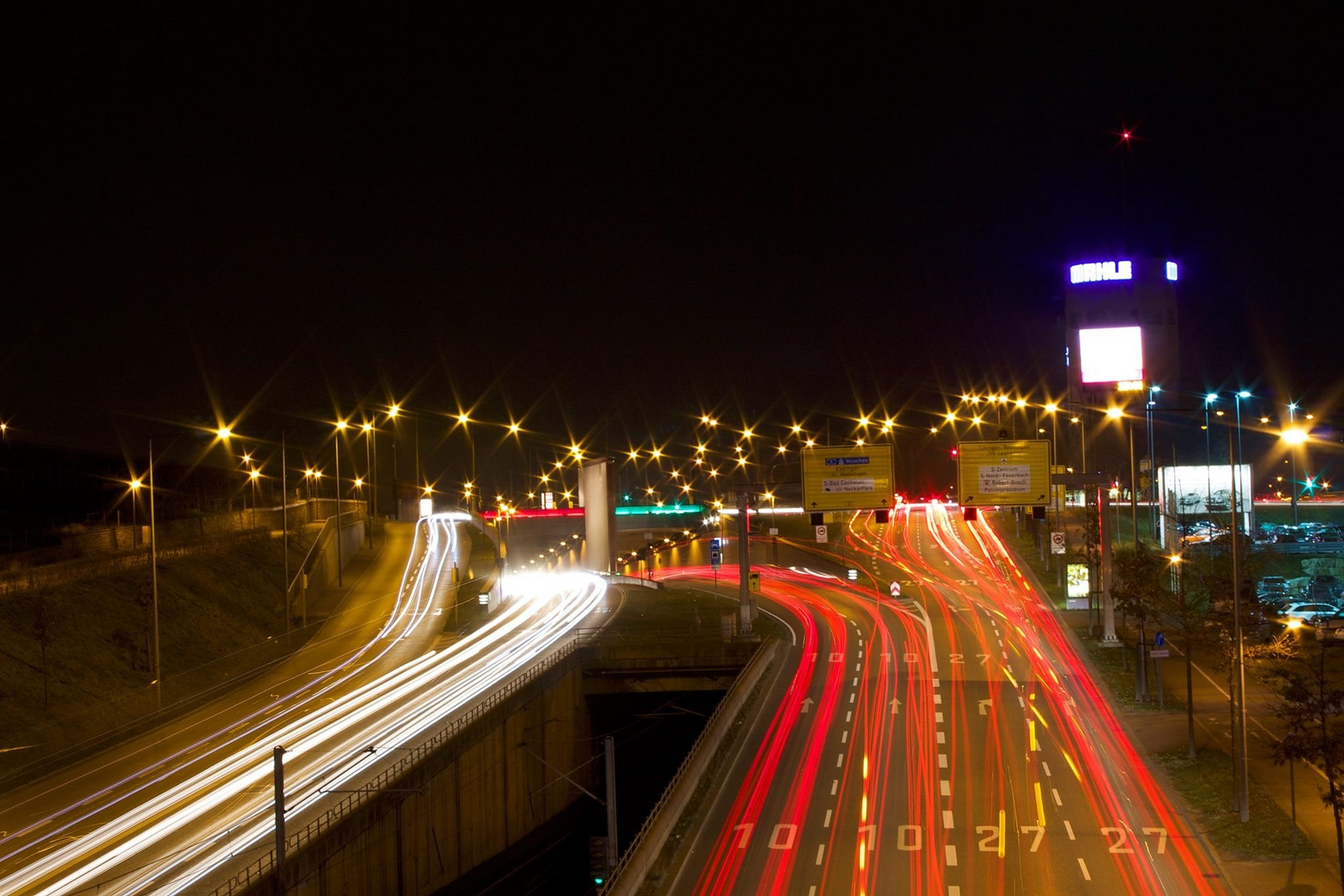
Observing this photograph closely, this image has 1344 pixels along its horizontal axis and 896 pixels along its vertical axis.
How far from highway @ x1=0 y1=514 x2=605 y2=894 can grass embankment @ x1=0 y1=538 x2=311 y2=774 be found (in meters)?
1.86

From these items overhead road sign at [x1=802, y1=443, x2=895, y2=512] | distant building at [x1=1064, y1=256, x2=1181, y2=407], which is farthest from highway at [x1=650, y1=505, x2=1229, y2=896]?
distant building at [x1=1064, y1=256, x2=1181, y2=407]

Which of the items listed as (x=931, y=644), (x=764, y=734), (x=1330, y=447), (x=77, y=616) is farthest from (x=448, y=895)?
(x=1330, y=447)

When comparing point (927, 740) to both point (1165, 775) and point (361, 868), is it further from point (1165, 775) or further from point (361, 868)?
point (361, 868)

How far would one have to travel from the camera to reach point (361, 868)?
78.2 feet

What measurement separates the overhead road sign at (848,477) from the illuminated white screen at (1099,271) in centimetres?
11476

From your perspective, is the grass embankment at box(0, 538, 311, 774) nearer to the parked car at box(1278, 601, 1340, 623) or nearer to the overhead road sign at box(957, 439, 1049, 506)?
the overhead road sign at box(957, 439, 1049, 506)

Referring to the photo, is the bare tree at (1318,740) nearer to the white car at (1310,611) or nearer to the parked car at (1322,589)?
the white car at (1310,611)

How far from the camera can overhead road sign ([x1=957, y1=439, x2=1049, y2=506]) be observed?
34062mm

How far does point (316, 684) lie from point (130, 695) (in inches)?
240

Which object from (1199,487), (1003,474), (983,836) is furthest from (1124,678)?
(1199,487)

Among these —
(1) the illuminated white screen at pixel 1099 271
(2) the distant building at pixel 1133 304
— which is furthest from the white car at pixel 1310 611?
(1) the illuminated white screen at pixel 1099 271

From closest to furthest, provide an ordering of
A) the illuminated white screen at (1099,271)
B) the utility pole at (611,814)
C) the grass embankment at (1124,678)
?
the utility pole at (611,814), the grass embankment at (1124,678), the illuminated white screen at (1099,271)

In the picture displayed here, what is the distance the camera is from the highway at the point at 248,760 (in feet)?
66.6

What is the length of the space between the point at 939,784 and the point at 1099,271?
125595mm
